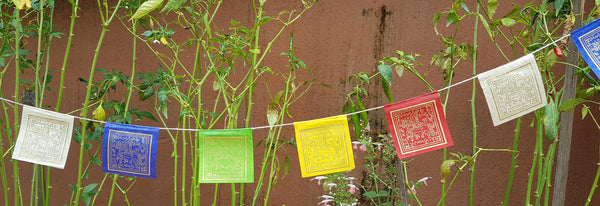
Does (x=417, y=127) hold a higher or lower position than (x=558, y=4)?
lower

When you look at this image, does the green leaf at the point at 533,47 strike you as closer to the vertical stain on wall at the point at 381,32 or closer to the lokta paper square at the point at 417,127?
the lokta paper square at the point at 417,127

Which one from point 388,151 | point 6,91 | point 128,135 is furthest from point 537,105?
point 6,91

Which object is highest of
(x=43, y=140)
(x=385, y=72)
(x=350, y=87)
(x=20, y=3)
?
(x=20, y=3)

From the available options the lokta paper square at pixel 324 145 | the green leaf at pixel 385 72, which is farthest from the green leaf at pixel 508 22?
the lokta paper square at pixel 324 145

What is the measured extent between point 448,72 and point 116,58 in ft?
5.41

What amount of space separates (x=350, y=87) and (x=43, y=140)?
1.43 m

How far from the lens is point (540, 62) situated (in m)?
2.26

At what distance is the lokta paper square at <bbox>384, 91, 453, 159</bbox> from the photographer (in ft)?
6.72

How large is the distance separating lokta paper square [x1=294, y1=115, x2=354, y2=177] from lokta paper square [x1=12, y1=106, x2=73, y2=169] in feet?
2.75

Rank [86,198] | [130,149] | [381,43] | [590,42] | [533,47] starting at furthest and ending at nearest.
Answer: [381,43], [86,198], [130,149], [533,47], [590,42]

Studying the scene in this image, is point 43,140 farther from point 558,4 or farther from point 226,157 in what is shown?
point 558,4

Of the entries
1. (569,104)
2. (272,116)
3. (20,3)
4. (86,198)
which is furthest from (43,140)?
(569,104)

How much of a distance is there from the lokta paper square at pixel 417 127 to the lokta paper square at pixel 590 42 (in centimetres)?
49

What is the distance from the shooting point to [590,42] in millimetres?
1927
